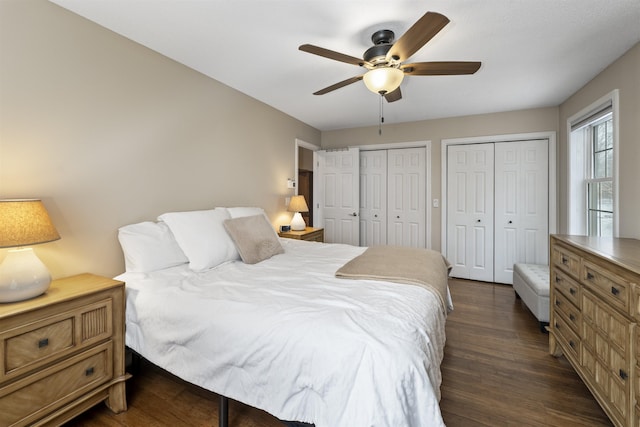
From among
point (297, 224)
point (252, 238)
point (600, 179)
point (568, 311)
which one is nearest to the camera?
point (568, 311)

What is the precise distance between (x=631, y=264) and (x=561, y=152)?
2940 millimetres

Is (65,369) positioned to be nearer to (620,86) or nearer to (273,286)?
(273,286)

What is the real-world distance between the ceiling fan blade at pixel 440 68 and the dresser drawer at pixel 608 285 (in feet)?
4.66

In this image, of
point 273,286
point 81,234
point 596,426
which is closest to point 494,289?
point 596,426

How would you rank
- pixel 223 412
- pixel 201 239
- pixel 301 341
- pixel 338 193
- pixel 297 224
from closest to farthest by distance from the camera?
1. pixel 301 341
2. pixel 223 412
3. pixel 201 239
4. pixel 297 224
5. pixel 338 193

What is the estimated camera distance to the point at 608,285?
147 cm

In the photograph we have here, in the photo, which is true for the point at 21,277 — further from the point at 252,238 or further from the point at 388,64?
the point at 388,64

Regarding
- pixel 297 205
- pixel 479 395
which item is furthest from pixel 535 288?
pixel 297 205

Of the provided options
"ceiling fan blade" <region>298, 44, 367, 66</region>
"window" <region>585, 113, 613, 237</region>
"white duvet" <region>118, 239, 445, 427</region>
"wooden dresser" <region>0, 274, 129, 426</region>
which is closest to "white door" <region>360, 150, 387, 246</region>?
"window" <region>585, 113, 613, 237</region>

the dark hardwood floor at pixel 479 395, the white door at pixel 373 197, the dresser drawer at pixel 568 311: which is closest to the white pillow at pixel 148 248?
the dark hardwood floor at pixel 479 395

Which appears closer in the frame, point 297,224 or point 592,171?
point 592,171

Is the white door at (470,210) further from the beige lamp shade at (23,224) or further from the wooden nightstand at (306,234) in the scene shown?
the beige lamp shade at (23,224)

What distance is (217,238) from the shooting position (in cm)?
227

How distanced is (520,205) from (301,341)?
3998mm
